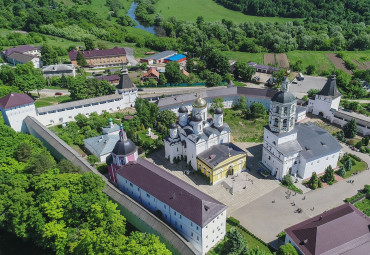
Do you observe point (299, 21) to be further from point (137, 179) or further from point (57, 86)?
point (137, 179)

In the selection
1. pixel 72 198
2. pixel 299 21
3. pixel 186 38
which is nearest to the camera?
pixel 72 198

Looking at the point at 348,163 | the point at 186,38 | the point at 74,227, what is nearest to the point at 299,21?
the point at 186,38

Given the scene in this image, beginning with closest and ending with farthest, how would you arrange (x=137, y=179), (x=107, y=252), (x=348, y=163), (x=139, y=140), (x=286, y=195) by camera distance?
(x=107, y=252) → (x=137, y=179) → (x=286, y=195) → (x=348, y=163) → (x=139, y=140)

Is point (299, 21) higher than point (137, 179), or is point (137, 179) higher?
point (299, 21)

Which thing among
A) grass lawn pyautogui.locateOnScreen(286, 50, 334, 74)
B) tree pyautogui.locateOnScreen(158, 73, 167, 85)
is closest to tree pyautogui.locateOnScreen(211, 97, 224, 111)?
tree pyautogui.locateOnScreen(158, 73, 167, 85)

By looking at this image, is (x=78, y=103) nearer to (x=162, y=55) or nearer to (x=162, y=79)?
(x=162, y=79)

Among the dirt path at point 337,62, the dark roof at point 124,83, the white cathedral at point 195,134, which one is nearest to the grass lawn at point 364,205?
the white cathedral at point 195,134

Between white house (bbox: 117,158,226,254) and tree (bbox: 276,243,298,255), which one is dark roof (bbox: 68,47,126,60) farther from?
tree (bbox: 276,243,298,255)

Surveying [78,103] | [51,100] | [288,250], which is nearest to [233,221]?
[288,250]
